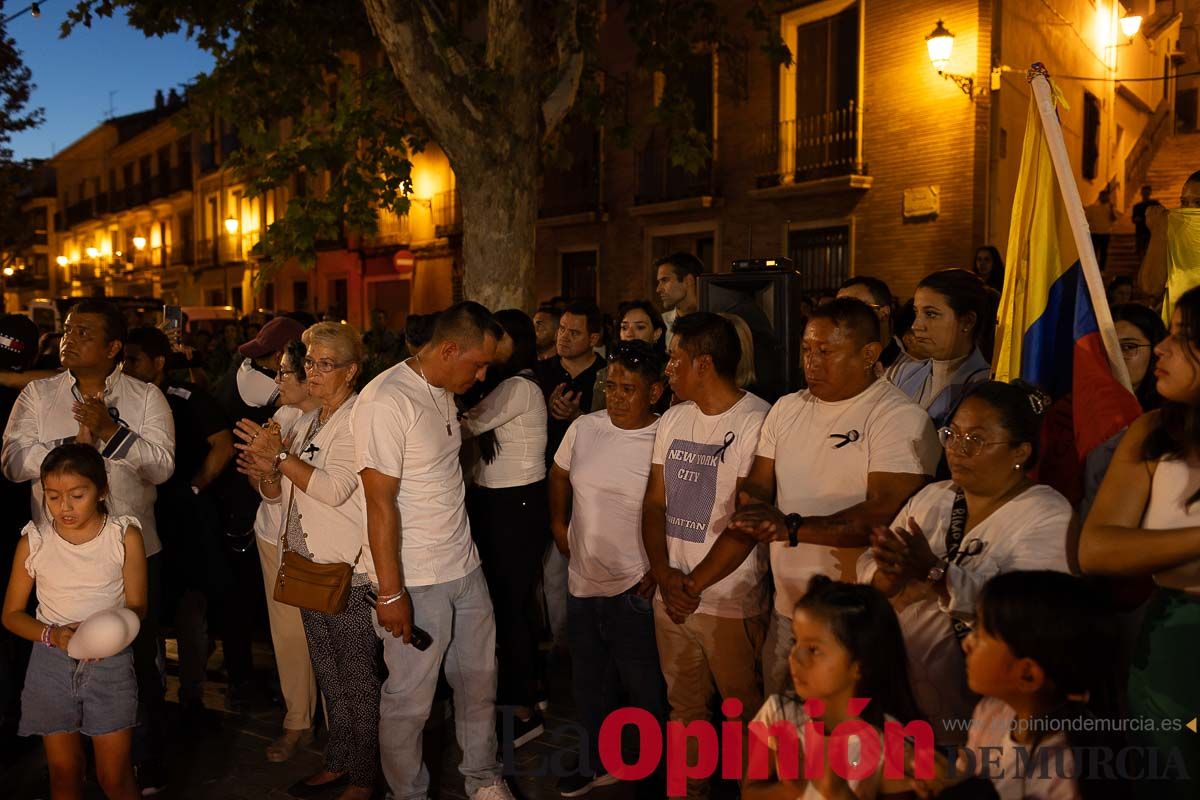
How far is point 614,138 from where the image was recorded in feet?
38.3

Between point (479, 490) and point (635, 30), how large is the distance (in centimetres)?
826

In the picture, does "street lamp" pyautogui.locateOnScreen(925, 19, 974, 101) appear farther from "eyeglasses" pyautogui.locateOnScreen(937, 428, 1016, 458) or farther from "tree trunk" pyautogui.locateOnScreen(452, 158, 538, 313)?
"eyeglasses" pyautogui.locateOnScreen(937, 428, 1016, 458)

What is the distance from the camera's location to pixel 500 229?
8.64 m

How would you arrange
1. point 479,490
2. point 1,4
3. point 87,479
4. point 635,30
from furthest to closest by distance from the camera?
point 1,4, point 635,30, point 479,490, point 87,479

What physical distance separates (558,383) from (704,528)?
2280mm

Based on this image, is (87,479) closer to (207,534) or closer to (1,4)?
(207,534)

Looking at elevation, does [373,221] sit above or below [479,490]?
above

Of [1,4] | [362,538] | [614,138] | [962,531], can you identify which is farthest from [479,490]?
[1,4]

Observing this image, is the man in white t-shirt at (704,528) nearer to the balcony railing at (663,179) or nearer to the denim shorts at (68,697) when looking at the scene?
the denim shorts at (68,697)

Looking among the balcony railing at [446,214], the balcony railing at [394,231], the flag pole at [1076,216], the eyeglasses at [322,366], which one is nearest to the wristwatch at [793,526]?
the flag pole at [1076,216]

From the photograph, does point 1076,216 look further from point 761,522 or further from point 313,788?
point 313,788

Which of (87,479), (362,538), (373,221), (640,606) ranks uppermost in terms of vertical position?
(373,221)

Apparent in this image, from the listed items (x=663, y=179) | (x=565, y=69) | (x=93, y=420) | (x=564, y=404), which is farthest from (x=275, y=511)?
(x=663, y=179)

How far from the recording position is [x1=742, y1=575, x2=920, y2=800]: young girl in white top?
2.52 metres
